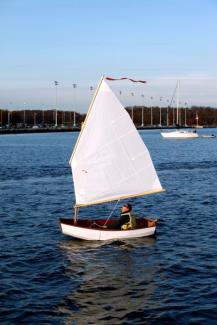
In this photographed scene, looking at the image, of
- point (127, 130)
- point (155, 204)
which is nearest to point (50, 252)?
point (127, 130)

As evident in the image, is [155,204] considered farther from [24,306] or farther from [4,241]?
[24,306]

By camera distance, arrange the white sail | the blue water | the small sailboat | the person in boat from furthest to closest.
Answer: the white sail → the small sailboat → the person in boat → the blue water

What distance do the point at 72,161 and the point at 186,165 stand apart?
186ft

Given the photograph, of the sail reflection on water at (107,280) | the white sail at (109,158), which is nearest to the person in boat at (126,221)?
the sail reflection on water at (107,280)

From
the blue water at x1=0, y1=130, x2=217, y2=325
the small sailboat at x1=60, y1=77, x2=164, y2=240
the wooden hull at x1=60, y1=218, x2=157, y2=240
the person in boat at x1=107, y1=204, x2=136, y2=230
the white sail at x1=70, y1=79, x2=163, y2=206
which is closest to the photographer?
the blue water at x1=0, y1=130, x2=217, y2=325

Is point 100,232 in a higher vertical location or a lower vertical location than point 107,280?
higher

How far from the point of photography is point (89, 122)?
104ft

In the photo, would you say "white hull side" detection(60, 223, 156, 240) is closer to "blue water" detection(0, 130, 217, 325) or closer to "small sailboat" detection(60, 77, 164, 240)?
"small sailboat" detection(60, 77, 164, 240)

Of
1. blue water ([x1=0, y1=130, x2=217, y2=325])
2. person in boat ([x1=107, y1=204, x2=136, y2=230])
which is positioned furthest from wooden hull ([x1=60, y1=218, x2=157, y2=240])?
blue water ([x1=0, y1=130, x2=217, y2=325])

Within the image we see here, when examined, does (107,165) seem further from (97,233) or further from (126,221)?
(97,233)

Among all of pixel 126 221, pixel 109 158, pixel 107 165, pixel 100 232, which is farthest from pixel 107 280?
pixel 109 158

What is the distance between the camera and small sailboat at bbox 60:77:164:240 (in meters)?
31.4

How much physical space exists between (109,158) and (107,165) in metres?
0.44

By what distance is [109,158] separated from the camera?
32.6m
